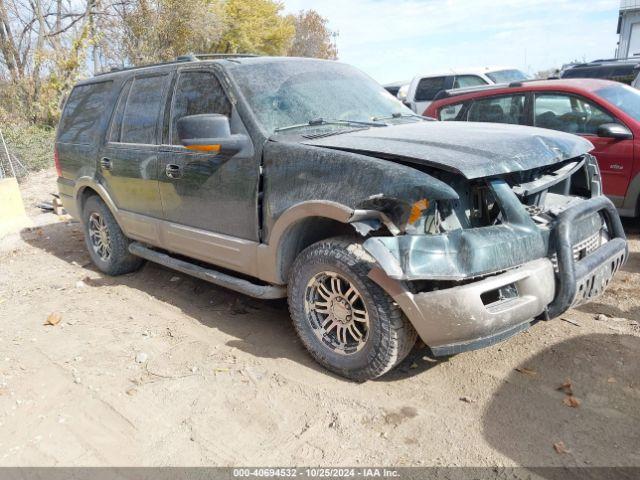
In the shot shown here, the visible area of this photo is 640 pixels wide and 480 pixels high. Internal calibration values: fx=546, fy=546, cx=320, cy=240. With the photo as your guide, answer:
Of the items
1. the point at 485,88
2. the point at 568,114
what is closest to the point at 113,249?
the point at 485,88

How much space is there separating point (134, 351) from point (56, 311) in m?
1.33

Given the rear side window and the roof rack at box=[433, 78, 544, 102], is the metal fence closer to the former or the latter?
the rear side window

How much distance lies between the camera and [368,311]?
10.3 feet

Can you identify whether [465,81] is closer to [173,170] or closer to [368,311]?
[173,170]

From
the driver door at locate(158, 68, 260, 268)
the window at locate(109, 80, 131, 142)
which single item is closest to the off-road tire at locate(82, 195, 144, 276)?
the window at locate(109, 80, 131, 142)

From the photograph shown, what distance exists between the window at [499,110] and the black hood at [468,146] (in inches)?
107

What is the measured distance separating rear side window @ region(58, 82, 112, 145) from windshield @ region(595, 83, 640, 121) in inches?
206

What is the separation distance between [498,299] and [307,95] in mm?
2094

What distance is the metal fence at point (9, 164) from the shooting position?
10734mm

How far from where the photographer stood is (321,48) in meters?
44.0

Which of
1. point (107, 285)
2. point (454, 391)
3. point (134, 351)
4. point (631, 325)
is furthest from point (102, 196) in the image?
point (631, 325)

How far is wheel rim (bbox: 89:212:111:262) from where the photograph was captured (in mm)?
5688

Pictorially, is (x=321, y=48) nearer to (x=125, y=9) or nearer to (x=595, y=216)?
(x=125, y=9)

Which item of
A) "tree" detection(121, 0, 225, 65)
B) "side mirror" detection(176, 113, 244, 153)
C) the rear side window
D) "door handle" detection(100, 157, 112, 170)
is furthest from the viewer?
"tree" detection(121, 0, 225, 65)
